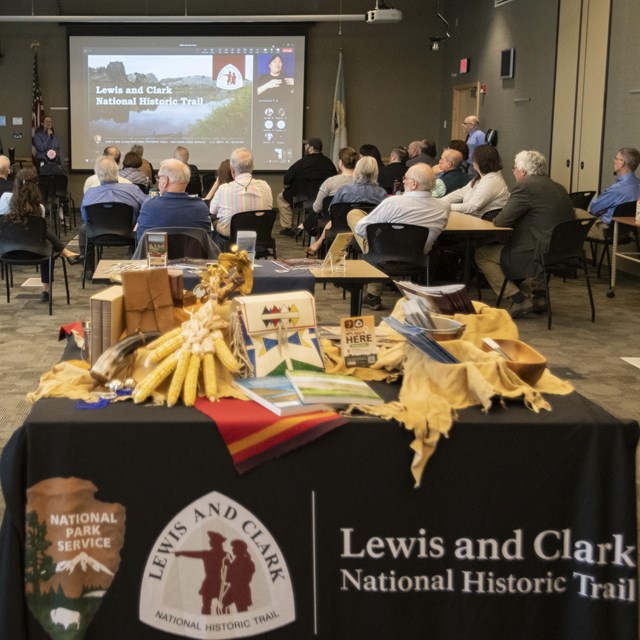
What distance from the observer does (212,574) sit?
2.20 metres

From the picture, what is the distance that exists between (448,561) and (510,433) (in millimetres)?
350

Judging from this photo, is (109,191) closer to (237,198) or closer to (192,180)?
(237,198)

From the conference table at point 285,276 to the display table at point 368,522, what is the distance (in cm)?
214

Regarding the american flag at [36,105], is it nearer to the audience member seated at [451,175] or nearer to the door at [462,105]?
the door at [462,105]

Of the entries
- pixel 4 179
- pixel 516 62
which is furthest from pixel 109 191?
pixel 516 62

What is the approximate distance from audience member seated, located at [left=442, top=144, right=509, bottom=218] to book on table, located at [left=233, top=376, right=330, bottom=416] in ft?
17.2

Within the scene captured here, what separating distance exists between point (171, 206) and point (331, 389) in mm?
3682

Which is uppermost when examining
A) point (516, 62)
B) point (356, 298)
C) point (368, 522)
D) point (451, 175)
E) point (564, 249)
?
point (516, 62)

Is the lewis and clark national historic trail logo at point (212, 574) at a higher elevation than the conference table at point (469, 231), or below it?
below

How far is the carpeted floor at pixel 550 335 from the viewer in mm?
4863

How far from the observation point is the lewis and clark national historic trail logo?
220 cm

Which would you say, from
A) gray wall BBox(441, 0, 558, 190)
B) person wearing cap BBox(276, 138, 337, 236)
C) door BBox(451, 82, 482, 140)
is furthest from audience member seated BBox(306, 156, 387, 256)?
door BBox(451, 82, 482, 140)

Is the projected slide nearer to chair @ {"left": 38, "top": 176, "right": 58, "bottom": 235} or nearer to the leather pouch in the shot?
chair @ {"left": 38, "top": 176, "right": 58, "bottom": 235}

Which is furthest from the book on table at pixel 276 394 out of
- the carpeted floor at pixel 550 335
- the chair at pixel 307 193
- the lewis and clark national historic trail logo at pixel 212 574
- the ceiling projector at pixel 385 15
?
the ceiling projector at pixel 385 15
